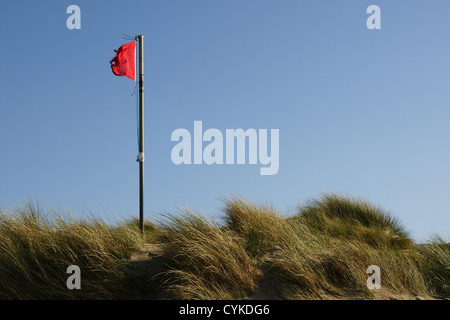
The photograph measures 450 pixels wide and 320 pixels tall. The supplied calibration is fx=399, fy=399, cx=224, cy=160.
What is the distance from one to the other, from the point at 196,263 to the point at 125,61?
672 centimetres

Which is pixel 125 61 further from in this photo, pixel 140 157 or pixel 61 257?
pixel 61 257

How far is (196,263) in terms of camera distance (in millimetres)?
6336

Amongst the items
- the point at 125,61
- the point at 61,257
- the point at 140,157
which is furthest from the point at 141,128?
the point at 61,257

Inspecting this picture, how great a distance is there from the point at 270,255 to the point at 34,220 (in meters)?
4.93

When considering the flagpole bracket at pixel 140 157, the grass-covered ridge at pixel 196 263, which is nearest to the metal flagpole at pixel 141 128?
the flagpole bracket at pixel 140 157

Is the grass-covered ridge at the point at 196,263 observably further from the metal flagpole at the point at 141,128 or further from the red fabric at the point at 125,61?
the red fabric at the point at 125,61

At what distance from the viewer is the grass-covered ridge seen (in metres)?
6.26

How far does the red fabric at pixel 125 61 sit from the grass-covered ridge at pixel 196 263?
14.2ft

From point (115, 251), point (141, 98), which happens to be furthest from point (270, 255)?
point (141, 98)

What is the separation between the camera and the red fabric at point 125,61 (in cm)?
1088

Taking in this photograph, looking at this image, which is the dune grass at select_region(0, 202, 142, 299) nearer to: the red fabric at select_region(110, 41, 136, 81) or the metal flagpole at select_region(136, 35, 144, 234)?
the metal flagpole at select_region(136, 35, 144, 234)

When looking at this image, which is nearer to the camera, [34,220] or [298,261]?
[298,261]

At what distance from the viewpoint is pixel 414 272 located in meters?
8.00
